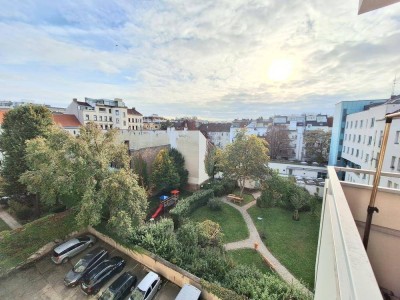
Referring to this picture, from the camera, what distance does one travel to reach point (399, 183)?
13867 millimetres

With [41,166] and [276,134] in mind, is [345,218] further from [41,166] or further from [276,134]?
[276,134]

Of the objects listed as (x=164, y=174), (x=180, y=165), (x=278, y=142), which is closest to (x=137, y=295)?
(x=164, y=174)

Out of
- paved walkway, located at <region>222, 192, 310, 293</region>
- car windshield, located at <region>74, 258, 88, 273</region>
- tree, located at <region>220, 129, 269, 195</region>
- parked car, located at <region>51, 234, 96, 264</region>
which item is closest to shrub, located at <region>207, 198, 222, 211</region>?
paved walkway, located at <region>222, 192, 310, 293</region>

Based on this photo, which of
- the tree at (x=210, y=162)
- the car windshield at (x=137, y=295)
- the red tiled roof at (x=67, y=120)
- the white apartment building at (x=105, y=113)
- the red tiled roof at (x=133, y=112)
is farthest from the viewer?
the red tiled roof at (x=133, y=112)

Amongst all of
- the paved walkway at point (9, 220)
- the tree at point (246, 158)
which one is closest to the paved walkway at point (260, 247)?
the tree at point (246, 158)

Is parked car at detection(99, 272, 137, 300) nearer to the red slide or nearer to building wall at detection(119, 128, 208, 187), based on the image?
the red slide

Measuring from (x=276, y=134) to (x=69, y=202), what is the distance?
4014cm

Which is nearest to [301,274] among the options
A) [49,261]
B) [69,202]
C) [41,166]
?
[49,261]

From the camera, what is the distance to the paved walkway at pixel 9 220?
14936 millimetres

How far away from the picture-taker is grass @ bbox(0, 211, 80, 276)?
10852mm

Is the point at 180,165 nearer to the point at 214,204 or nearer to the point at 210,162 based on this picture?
the point at 210,162

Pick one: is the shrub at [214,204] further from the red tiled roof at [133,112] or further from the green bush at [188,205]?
the red tiled roof at [133,112]

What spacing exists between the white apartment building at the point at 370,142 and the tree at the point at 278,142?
13899 mm

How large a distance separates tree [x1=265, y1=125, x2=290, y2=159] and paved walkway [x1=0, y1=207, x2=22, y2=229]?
41514mm
